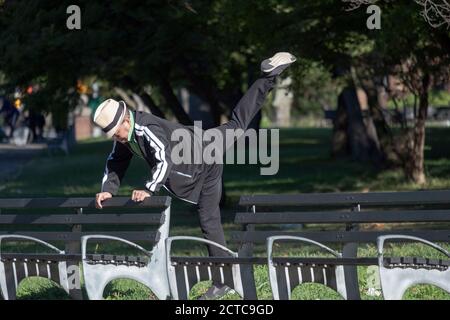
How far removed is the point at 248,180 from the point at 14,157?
1670 cm

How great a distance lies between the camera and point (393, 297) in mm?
8102

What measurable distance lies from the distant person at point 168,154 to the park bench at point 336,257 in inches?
14.3

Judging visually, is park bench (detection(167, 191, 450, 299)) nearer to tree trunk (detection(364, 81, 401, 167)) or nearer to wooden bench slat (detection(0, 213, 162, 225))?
wooden bench slat (detection(0, 213, 162, 225))

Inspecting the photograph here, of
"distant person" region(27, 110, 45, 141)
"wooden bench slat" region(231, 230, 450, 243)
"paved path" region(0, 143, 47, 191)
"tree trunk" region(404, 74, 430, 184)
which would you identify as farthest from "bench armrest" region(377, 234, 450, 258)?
"distant person" region(27, 110, 45, 141)

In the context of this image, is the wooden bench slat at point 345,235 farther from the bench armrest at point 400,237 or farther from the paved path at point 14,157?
the paved path at point 14,157

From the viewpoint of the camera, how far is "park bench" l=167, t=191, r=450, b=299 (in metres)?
8.12

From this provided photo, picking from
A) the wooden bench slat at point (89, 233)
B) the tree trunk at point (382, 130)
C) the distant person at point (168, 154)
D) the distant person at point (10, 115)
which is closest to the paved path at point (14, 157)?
the distant person at point (10, 115)

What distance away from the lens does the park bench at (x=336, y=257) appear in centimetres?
812

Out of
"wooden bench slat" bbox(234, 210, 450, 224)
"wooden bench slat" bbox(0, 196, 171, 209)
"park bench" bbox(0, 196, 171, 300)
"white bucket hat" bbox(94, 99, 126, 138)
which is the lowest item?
"park bench" bbox(0, 196, 171, 300)

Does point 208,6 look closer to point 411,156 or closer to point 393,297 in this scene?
point 411,156

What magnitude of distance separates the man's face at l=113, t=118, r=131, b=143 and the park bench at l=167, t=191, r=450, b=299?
1.07m

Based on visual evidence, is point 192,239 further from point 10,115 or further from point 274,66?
point 10,115

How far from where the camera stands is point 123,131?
29.9 feet

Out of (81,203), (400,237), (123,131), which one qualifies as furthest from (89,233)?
(400,237)
